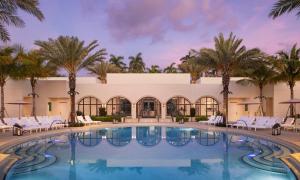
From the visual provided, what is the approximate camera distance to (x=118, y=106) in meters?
34.9

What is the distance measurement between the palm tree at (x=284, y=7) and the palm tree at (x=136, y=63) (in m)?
42.4

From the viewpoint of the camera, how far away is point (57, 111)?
33281 millimetres

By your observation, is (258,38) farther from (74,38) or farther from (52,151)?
(52,151)

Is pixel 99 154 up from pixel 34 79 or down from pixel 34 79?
down

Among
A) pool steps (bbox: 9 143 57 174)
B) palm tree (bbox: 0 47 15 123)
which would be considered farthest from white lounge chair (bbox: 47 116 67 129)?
pool steps (bbox: 9 143 57 174)

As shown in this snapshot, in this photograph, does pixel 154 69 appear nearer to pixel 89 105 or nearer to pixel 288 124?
pixel 89 105

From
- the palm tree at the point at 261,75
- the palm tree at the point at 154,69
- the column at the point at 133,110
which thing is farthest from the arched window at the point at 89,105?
the palm tree at the point at 154,69

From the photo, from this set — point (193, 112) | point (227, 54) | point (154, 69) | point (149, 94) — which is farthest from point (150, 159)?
point (154, 69)

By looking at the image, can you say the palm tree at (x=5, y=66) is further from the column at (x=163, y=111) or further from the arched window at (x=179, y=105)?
the arched window at (x=179, y=105)

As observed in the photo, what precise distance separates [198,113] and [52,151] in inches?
872

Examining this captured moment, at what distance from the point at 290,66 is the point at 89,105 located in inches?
760

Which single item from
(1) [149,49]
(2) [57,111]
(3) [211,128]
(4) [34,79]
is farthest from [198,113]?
(4) [34,79]

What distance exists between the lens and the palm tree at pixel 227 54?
23.8 m

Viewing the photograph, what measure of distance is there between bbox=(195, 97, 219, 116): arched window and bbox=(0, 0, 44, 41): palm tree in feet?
73.3
